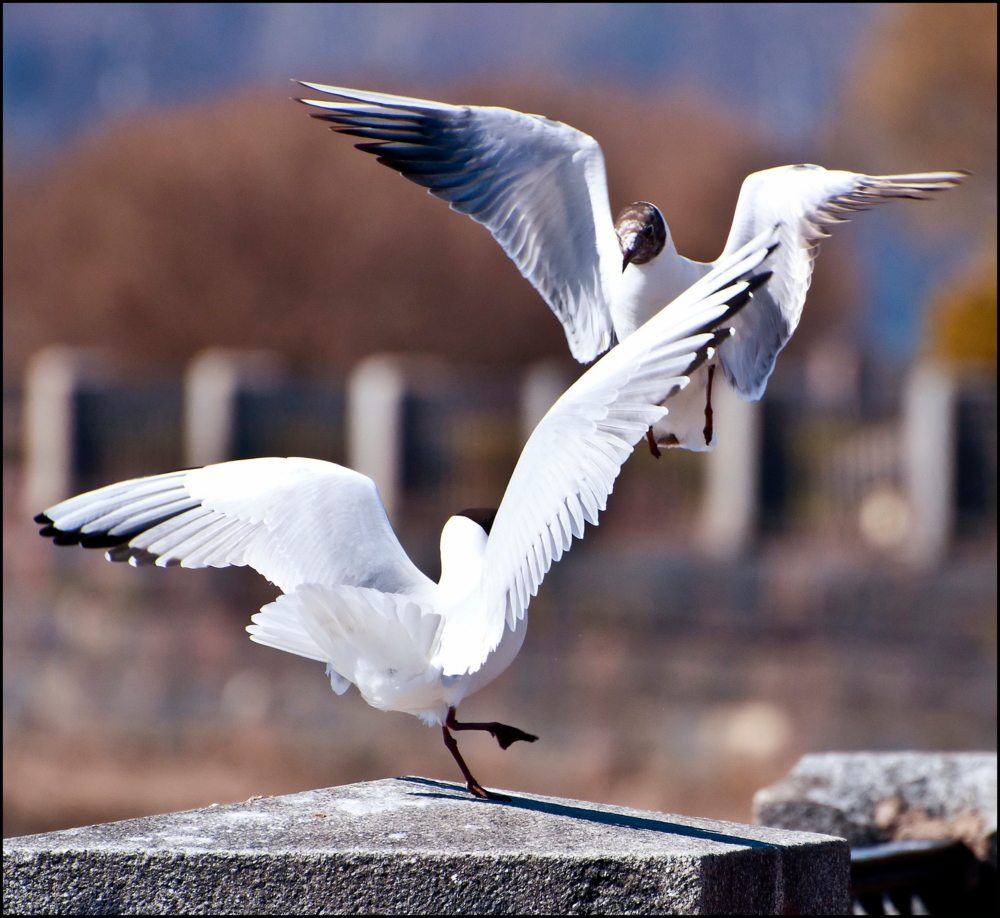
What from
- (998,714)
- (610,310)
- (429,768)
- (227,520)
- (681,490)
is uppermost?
(610,310)

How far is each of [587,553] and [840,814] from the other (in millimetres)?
7645

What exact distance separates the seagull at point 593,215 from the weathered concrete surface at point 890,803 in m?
1.41

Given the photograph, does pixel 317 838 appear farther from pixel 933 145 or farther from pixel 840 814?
pixel 933 145

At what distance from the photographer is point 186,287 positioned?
53.9 feet

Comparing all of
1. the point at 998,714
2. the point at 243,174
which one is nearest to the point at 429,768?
the point at 998,714

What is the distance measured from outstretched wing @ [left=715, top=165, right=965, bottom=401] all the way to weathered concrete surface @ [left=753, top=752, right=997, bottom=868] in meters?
1.47

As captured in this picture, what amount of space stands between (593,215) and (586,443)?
0.78 metres

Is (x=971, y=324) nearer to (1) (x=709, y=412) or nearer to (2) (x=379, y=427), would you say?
(2) (x=379, y=427)

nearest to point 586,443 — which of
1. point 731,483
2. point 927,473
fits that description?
point 927,473

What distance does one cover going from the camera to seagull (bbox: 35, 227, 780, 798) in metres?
2.43

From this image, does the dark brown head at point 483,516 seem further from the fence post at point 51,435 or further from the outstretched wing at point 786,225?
the fence post at point 51,435

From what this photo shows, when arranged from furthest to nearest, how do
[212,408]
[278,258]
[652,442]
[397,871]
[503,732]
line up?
[278,258], [212,408], [652,442], [503,732], [397,871]

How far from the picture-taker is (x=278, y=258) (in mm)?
16641

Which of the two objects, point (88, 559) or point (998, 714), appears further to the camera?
point (88, 559)
